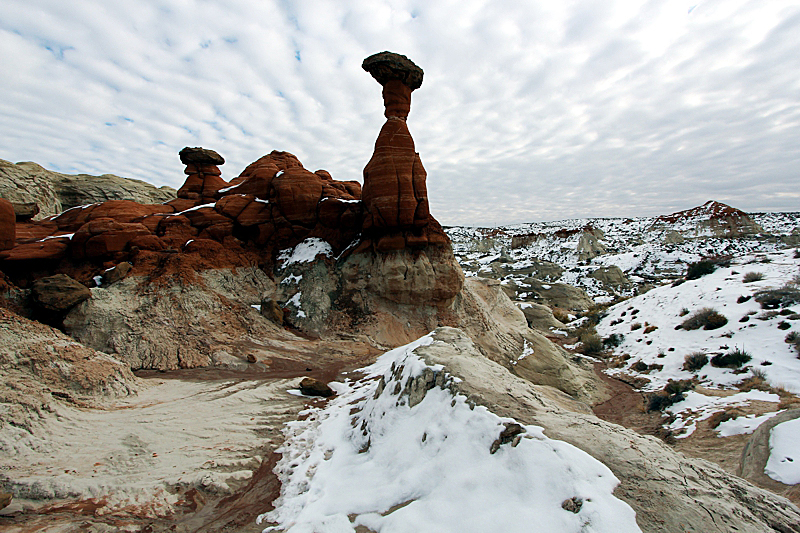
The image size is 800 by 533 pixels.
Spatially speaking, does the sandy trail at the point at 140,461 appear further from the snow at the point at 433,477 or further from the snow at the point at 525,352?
the snow at the point at 525,352

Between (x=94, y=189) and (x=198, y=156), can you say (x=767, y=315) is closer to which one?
(x=198, y=156)

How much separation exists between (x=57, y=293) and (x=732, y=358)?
2432 centimetres

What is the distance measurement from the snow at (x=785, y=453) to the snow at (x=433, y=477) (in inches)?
143

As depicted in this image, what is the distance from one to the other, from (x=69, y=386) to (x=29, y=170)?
87.3 feet

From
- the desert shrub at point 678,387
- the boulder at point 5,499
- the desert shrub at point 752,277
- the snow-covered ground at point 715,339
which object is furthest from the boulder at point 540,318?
the boulder at point 5,499

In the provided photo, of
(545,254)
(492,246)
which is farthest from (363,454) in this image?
(492,246)

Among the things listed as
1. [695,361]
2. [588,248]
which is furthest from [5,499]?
[588,248]

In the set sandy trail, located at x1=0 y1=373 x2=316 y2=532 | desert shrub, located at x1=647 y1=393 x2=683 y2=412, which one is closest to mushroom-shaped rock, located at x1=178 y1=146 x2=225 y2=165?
sandy trail, located at x1=0 y1=373 x2=316 y2=532

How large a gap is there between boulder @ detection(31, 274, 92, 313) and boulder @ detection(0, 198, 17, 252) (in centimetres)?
347

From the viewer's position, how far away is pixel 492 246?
273 ft

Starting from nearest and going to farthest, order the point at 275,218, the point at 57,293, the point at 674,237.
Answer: the point at 57,293 → the point at 275,218 → the point at 674,237

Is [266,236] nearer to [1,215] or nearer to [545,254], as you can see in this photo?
[1,215]

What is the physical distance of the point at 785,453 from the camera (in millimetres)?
5594

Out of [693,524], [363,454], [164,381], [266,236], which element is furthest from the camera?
[266,236]
